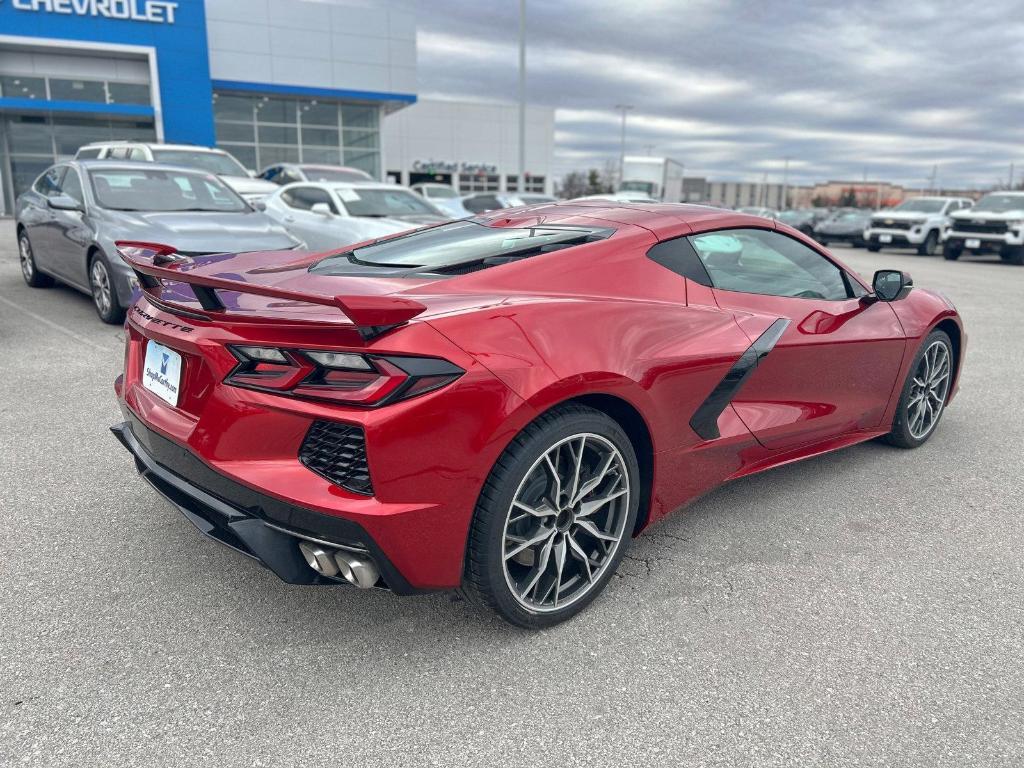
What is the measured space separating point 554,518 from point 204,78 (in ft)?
111

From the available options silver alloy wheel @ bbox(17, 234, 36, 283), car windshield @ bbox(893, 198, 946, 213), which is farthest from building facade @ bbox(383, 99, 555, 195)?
silver alloy wheel @ bbox(17, 234, 36, 283)

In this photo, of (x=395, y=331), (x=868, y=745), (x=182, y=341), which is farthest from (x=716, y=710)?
(x=182, y=341)

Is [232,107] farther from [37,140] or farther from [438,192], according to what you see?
[438,192]

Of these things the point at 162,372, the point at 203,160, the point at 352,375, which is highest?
the point at 203,160

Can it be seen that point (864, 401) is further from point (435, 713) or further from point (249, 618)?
point (249, 618)

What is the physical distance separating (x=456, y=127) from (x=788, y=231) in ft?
159

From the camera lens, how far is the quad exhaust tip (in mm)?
2170

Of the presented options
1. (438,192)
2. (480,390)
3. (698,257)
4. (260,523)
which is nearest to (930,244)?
(438,192)

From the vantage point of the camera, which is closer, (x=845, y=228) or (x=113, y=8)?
(x=845, y=228)

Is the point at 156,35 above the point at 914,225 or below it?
above

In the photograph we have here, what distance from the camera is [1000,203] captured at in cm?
2080

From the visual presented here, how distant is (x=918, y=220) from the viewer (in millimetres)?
22016

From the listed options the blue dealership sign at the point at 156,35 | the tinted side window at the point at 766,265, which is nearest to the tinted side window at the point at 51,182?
the tinted side window at the point at 766,265

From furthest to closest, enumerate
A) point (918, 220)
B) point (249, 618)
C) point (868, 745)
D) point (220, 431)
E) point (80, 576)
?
point (918, 220)
point (80, 576)
point (249, 618)
point (220, 431)
point (868, 745)
